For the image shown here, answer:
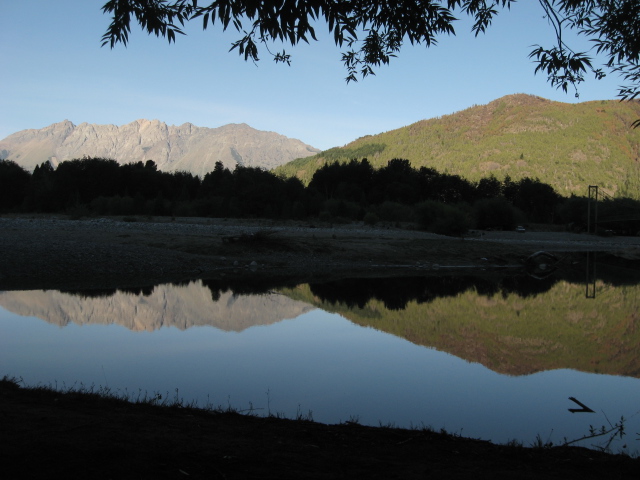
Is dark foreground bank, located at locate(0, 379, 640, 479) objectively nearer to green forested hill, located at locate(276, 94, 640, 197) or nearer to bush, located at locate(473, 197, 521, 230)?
bush, located at locate(473, 197, 521, 230)

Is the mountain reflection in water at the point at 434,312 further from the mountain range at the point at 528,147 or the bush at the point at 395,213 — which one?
the mountain range at the point at 528,147

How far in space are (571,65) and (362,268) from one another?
1702cm

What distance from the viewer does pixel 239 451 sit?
378 cm

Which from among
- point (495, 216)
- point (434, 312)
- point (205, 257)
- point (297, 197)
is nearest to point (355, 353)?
point (434, 312)

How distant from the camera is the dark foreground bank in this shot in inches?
134

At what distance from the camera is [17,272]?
55.1 feet

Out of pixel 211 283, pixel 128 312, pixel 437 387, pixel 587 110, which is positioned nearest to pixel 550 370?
pixel 437 387

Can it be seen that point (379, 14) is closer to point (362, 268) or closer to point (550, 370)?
point (550, 370)

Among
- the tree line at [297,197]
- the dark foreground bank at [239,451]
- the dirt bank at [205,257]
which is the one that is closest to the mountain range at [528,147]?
the tree line at [297,197]

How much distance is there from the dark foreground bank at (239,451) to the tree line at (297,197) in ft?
118

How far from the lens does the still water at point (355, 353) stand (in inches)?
234

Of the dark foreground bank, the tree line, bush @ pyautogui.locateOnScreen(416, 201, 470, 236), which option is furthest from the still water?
the tree line

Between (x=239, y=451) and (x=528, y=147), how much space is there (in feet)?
515

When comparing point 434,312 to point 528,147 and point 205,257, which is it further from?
point 528,147
